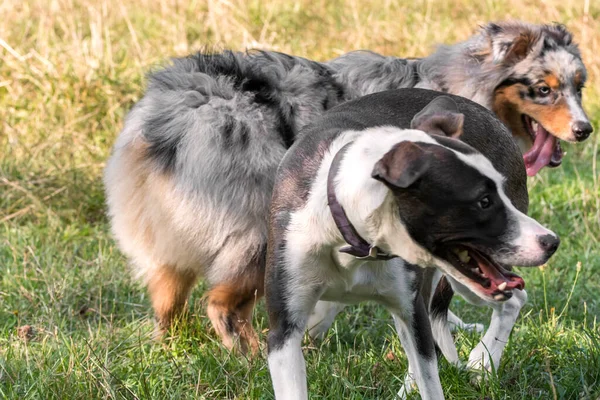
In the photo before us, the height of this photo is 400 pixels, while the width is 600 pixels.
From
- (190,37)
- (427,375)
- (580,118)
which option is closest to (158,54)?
(190,37)

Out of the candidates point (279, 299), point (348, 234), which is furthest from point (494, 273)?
point (279, 299)

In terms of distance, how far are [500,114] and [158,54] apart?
3634 mm

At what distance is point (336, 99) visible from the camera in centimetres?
469

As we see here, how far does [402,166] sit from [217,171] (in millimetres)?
1668

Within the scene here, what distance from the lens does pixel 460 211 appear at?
9.12ft

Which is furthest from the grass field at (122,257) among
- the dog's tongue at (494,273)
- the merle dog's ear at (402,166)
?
the merle dog's ear at (402,166)

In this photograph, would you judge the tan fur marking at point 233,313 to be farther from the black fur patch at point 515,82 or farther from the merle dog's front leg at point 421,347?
the black fur patch at point 515,82

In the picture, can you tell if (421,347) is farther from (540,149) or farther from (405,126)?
(540,149)

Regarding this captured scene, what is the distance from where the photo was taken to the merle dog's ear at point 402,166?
8.80ft

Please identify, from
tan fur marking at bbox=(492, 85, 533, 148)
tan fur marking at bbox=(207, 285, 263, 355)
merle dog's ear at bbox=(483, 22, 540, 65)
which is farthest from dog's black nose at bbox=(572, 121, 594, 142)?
tan fur marking at bbox=(207, 285, 263, 355)

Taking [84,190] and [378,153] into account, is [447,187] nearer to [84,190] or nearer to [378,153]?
[378,153]

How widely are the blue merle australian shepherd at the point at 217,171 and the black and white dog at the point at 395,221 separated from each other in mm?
729

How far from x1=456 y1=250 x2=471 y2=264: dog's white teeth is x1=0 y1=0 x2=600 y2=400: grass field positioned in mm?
647

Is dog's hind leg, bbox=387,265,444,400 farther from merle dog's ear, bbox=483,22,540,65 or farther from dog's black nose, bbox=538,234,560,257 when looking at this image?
merle dog's ear, bbox=483,22,540,65
